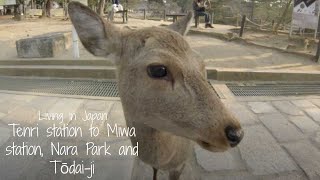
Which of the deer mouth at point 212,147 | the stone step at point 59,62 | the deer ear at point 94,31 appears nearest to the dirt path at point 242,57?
the stone step at point 59,62

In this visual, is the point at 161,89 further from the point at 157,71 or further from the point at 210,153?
the point at 210,153

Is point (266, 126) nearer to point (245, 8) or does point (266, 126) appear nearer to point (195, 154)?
point (195, 154)

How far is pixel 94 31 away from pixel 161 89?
2.28 feet

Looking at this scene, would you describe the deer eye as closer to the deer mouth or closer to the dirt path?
the deer mouth

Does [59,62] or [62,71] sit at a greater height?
[59,62]

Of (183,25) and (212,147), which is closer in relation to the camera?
Answer: (212,147)

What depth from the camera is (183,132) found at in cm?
208

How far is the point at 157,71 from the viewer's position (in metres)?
2.07

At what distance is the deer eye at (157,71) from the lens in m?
2.05

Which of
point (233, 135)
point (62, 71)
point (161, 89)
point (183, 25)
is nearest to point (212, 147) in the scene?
point (233, 135)

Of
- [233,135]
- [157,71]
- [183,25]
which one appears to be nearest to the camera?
[233,135]

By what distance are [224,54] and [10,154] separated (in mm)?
6158

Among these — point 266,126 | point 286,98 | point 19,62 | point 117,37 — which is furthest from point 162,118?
point 19,62

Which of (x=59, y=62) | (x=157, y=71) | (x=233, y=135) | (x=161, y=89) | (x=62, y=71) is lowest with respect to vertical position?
(x=62, y=71)
